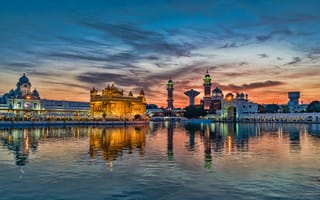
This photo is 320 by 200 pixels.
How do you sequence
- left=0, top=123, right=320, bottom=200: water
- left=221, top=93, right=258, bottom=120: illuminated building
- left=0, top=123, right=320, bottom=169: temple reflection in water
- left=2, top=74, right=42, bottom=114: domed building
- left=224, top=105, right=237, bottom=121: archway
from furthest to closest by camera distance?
left=224, top=105, right=237, bottom=121: archway < left=221, top=93, right=258, bottom=120: illuminated building < left=2, top=74, right=42, bottom=114: domed building < left=0, top=123, right=320, bottom=169: temple reflection in water < left=0, top=123, right=320, bottom=200: water

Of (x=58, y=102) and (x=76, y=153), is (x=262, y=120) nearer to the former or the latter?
(x=58, y=102)

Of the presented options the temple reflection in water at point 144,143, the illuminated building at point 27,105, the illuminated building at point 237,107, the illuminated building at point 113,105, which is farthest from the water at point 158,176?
the illuminated building at point 237,107

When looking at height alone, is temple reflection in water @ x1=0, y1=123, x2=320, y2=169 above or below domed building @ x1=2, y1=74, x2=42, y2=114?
below

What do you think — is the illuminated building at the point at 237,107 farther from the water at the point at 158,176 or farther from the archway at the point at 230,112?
the water at the point at 158,176

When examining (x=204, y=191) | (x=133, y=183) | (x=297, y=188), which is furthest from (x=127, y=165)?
(x=297, y=188)

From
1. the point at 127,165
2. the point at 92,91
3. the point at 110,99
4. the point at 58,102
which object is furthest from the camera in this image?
the point at 58,102

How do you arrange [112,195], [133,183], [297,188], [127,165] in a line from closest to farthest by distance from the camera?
[112,195]
[297,188]
[133,183]
[127,165]

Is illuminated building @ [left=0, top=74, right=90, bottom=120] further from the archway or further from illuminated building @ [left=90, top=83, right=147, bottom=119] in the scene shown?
the archway

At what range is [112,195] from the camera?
44.7ft

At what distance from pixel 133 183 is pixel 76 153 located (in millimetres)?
12091

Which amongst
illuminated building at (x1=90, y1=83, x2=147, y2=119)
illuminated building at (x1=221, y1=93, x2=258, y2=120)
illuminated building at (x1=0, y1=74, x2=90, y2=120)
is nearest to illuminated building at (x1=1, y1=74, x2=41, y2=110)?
illuminated building at (x1=0, y1=74, x2=90, y2=120)

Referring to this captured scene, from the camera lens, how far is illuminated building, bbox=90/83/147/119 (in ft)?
397

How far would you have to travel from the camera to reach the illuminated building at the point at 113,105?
4766 inches

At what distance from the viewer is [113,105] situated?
4813 inches
